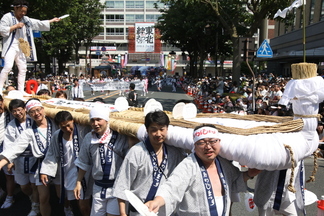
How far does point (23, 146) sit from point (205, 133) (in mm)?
2727

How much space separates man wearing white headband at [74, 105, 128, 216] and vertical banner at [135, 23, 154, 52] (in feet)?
185

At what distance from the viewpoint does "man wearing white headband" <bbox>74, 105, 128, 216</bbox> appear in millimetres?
3346

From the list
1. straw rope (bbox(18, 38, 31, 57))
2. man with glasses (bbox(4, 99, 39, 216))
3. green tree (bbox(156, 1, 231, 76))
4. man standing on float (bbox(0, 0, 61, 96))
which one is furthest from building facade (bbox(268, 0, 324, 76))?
man with glasses (bbox(4, 99, 39, 216))

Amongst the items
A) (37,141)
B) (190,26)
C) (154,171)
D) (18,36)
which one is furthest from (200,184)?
(190,26)

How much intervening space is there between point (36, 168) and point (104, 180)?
5.27 ft

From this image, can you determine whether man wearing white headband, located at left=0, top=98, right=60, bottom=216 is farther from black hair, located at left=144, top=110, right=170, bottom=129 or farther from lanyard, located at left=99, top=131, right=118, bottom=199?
black hair, located at left=144, top=110, right=170, bottom=129

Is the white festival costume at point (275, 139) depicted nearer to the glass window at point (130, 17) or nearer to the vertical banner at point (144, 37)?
the vertical banner at point (144, 37)

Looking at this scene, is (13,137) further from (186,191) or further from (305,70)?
(305,70)

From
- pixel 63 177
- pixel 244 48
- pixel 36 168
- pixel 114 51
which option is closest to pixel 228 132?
pixel 63 177

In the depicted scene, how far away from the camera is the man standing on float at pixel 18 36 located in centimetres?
568

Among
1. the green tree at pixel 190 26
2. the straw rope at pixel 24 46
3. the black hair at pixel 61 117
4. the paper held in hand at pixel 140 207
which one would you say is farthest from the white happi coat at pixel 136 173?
the green tree at pixel 190 26

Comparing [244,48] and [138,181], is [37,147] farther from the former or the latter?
[244,48]

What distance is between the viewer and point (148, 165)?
9.37 ft

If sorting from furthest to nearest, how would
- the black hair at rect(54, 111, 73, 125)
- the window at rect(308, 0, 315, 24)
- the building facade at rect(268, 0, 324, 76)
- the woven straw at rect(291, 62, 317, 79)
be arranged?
the window at rect(308, 0, 315, 24) < the building facade at rect(268, 0, 324, 76) < the black hair at rect(54, 111, 73, 125) < the woven straw at rect(291, 62, 317, 79)
